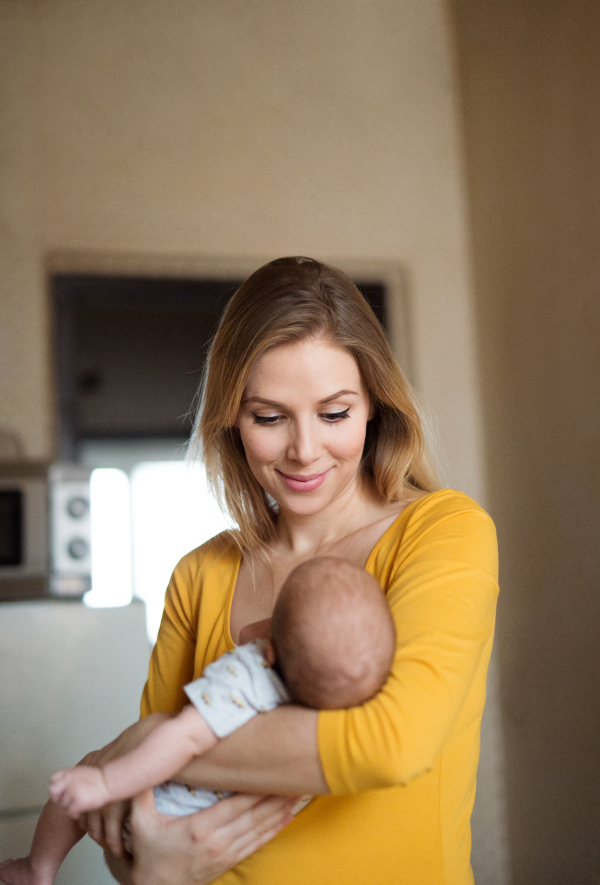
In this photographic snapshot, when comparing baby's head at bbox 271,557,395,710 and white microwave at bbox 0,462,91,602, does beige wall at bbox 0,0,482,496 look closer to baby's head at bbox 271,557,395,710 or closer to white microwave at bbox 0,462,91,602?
white microwave at bbox 0,462,91,602

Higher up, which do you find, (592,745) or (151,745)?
(151,745)

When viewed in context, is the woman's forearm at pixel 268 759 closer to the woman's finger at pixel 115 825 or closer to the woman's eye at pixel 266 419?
the woman's finger at pixel 115 825

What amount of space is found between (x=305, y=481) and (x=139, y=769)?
45 centimetres

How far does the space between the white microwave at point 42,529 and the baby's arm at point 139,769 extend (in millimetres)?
1330

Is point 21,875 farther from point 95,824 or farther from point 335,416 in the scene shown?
point 335,416

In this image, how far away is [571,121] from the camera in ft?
6.45

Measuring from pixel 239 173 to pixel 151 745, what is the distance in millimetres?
2200

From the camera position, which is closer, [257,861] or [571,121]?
[257,861]

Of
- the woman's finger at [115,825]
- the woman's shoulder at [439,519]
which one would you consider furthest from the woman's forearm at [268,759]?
the woman's shoulder at [439,519]

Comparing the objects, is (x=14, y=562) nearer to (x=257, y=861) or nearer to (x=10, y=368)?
(x=10, y=368)

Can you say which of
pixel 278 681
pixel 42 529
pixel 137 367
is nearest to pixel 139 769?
pixel 278 681

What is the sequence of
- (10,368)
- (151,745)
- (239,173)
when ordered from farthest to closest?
(239,173) → (10,368) → (151,745)

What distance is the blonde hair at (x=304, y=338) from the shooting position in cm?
110

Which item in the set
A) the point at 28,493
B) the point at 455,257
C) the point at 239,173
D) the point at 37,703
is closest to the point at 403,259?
the point at 455,257
